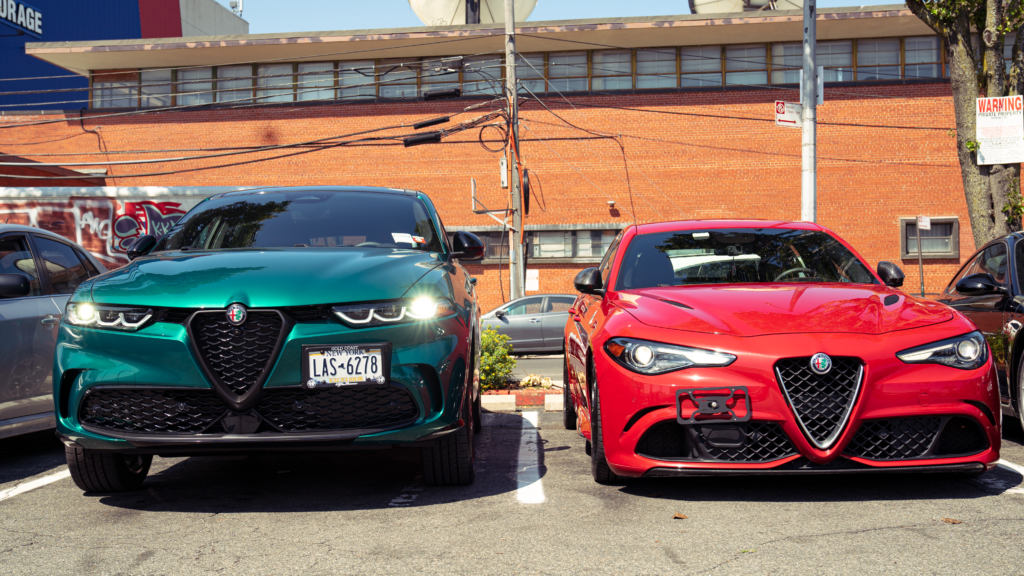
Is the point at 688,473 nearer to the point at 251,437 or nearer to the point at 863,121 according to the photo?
the point at 251,437

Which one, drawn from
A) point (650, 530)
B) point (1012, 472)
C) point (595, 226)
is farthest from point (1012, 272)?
point (595, 226)

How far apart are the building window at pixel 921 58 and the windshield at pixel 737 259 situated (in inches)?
988

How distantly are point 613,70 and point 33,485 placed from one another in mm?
25664

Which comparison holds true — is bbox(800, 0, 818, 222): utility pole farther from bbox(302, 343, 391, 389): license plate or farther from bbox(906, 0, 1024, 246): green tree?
bbox(302, 343, 391, 389): license plate

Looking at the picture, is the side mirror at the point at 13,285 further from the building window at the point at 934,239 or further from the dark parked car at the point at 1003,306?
the building window at the point at 934,239

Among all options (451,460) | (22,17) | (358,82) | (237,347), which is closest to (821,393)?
(451,460)

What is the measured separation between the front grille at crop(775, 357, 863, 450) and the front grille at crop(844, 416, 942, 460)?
14 cm

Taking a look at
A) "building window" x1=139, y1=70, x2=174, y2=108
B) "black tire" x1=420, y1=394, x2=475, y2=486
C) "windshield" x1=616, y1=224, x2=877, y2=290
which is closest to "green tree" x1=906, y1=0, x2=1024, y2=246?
"windshield" x1=616, y1=224, x2=877, y2=290

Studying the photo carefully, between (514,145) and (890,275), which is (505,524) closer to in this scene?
(890,275)

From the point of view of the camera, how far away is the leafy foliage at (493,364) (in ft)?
30.6

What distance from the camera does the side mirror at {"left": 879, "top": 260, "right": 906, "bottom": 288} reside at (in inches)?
210

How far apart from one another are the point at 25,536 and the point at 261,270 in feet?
5.22

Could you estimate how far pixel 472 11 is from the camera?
1265 inches

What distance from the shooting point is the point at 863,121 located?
2752cm
